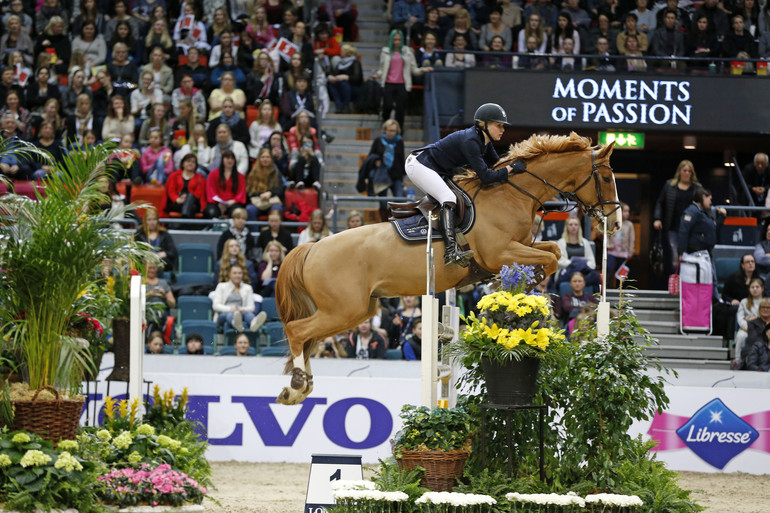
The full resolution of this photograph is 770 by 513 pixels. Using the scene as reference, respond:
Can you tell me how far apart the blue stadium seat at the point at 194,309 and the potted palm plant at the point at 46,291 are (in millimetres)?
4524

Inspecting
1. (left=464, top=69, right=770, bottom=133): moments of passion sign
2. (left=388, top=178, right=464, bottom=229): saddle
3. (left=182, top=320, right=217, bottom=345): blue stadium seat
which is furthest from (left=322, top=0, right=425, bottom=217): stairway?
(left=388, top=178, right=464, bottom=229): saddle

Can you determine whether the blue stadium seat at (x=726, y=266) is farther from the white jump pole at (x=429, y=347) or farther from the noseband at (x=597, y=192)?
the white jump pole at (x=429, y=347)

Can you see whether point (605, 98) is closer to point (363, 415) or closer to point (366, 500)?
point (363, 415)

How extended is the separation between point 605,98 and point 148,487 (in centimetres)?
904

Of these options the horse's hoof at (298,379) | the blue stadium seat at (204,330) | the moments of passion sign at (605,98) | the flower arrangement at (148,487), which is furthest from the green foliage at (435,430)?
the moments of passion sign at (605,98)

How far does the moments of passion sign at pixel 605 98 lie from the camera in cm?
1421

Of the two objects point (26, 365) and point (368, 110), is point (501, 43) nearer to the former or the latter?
point (368, 110)

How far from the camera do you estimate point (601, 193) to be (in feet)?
25.6

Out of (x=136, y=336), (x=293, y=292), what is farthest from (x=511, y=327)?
(x=136, y=336)

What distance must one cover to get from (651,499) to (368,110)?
9949mm

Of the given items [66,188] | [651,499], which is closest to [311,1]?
[66,188]

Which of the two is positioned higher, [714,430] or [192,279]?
[192,279]

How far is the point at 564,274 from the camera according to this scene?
1233 cm

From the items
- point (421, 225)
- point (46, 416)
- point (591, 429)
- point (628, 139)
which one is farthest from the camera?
point (628, 139)
